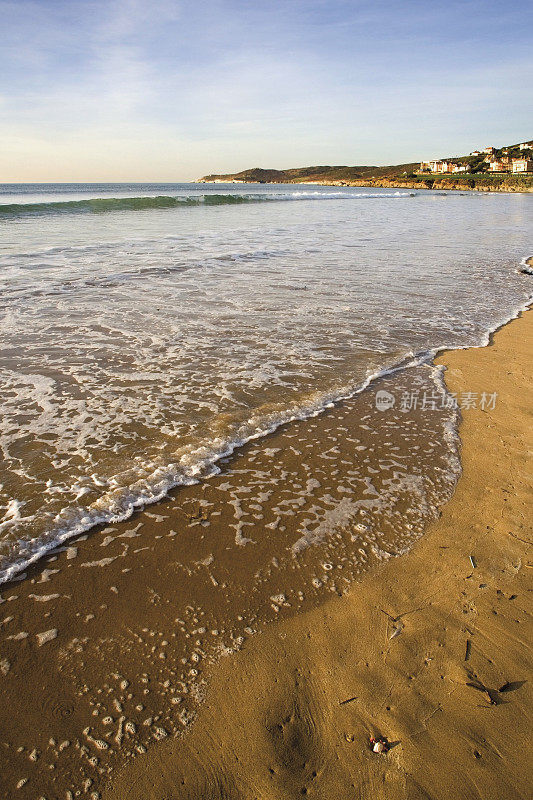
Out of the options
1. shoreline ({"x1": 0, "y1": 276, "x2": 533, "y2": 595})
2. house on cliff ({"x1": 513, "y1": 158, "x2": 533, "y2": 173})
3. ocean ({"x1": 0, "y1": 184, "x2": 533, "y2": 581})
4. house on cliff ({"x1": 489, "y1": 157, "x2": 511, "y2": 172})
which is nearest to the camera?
shoreline ({"x1": 0, "y1": 276, "x2": 533, "y2": 595})

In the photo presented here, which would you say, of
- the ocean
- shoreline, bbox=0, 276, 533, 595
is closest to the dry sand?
the ocean

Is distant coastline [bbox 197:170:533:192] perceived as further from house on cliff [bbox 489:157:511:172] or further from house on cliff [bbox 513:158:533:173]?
Result: house on cliff [bbox 489:157:511:172]

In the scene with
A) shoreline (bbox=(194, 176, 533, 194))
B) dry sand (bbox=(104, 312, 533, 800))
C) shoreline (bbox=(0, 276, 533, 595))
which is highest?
shoreline (bbox=(194, 176, 533, 194))

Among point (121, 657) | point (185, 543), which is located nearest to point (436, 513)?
point (185, 543)

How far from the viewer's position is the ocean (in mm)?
3646

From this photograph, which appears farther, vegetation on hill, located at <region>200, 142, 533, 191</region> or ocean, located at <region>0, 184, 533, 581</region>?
vegetation on hill, located at <region>200, 142, 533, 191</region>

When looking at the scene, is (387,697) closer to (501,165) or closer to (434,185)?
(434,185)

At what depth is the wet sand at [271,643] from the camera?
1.89 metres

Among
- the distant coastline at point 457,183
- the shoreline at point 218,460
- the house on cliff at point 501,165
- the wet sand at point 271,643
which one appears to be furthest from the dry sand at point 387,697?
the house on cliff at point 501,165

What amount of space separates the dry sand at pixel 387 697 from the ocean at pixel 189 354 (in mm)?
641

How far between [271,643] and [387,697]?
598 mm

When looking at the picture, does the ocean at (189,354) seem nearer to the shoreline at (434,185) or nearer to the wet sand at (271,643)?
the wet sand at (271,643)

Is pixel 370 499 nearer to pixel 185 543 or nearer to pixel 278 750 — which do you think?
pixel 185 543

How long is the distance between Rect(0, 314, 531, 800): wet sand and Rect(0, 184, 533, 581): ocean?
234 millimetres
